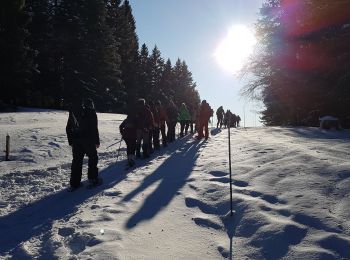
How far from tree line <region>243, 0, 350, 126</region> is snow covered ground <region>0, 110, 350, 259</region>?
1138 centimetres

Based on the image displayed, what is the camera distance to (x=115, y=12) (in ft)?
164

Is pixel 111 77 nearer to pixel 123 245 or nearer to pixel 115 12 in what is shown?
pixel 115 12

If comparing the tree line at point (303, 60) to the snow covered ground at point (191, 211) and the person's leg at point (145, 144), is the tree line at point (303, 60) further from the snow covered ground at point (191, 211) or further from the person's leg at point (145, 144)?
the snow covered ground at point (191, 211)

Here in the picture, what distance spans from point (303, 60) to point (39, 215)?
70.7 ft

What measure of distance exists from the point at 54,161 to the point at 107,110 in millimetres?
30016

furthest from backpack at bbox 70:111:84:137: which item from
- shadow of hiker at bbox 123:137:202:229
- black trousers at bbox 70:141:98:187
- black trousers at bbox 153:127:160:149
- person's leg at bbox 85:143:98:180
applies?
black trousers at bbox 153:127:160:149

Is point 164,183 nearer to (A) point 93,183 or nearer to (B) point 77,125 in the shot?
(A) point 93,183

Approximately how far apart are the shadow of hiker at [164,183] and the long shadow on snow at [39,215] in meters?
1.04

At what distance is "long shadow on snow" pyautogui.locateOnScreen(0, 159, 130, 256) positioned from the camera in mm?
6357

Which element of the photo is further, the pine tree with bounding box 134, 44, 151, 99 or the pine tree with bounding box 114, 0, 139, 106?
the pine tree with bounding box 134, 44, 151, 99

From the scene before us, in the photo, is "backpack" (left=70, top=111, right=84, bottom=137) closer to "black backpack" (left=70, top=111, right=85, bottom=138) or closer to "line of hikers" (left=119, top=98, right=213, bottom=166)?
"black backpack" (left=70, top=111, right=85, bottom=138)

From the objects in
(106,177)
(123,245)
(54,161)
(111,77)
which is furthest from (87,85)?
(123,245)

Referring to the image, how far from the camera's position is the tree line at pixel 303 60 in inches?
896

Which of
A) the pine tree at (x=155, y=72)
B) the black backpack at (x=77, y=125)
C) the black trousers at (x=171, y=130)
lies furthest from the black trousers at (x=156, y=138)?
the pine tree at (x=155, y=72)
